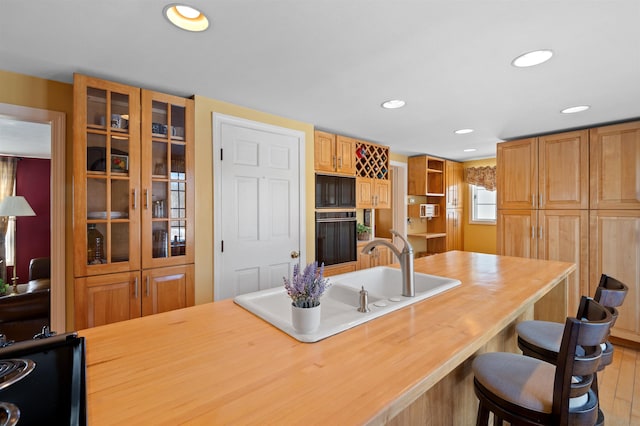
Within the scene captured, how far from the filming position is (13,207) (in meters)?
4.13

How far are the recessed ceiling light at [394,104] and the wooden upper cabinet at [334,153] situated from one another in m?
0.94

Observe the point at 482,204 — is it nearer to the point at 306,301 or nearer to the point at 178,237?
the point at 178,237

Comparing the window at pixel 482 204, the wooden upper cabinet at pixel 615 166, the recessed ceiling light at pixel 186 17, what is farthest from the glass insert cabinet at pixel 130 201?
the window at pixel 482 204

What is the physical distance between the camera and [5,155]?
4805 millimetres

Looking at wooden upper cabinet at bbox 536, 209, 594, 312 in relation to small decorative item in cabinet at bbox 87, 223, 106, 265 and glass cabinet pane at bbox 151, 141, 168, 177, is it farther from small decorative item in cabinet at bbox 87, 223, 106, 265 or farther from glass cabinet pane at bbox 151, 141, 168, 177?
small decorative item in cabinet at bbox 87, 223, 106, 265

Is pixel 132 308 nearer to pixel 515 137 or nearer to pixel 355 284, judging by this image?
pixel 355 284

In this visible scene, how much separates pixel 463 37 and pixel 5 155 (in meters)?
6.58

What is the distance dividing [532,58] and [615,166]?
2200 millimetres

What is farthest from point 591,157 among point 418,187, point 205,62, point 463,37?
point 205,62

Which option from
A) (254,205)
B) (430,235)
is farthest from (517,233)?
(254,205)

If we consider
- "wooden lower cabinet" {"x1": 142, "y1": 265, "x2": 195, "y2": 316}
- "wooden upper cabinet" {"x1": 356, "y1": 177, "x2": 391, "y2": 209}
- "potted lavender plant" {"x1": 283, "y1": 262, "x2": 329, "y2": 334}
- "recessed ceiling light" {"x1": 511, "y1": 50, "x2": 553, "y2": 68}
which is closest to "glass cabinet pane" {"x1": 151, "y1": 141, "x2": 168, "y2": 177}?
"wooden lower cabinet" {"x1": 142, "y1": 265, "x2": 195, "y2": 316}

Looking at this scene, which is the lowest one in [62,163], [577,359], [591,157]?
[577,359]

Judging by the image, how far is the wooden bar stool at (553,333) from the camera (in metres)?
1.35

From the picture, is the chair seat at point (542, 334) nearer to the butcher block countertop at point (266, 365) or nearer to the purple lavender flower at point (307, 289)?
the butcher block countertop at point (266, 365)
